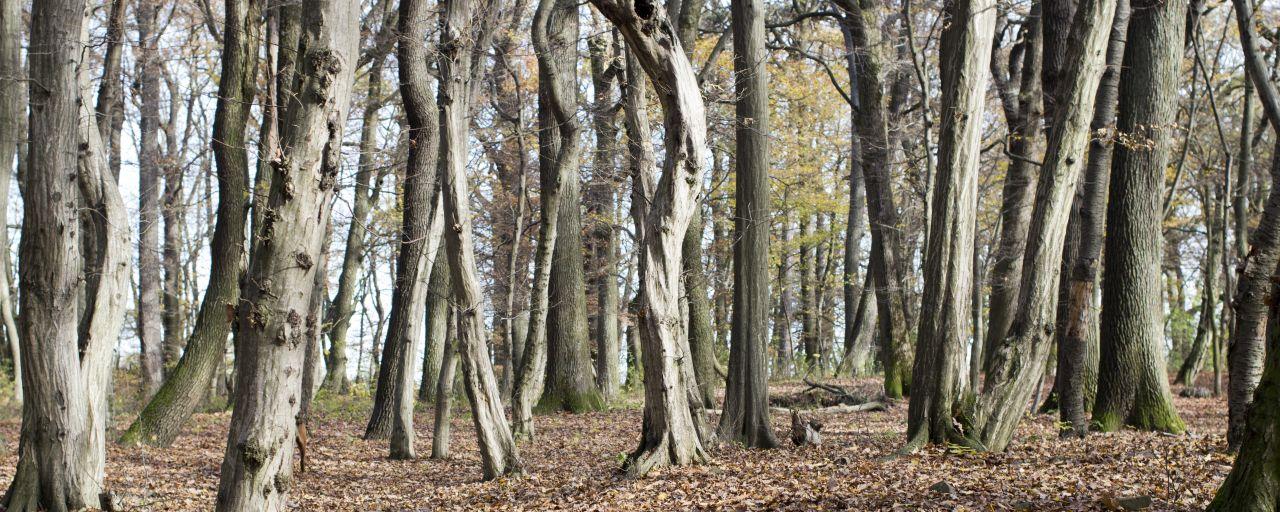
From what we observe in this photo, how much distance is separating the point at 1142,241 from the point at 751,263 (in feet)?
14.6

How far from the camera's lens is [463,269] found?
8.53 m

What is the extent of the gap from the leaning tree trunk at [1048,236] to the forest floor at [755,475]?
1.67 ft

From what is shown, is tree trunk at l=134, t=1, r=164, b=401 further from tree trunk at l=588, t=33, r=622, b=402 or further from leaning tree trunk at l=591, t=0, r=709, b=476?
leaning tree trunk at l=591, t=0, r=709, b=476

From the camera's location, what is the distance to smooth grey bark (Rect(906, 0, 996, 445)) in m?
7.92

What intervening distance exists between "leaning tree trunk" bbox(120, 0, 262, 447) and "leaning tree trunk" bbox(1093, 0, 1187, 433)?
34.5ft

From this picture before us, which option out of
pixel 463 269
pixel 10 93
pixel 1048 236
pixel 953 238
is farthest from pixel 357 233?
pixel 1048 236

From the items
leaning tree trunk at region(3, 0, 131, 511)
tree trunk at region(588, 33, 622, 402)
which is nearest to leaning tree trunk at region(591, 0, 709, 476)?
leaning tree trunk at region(3, 0, 131, 511)

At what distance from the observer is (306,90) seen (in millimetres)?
5199

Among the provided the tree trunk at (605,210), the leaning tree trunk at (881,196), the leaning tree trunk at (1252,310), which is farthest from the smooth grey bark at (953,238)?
the leaning tree trunk at (881,196)

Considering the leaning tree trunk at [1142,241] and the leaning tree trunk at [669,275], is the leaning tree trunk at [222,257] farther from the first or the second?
the leaning tree trunk at [1142,241]

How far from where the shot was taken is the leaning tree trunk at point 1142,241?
980 centimetres

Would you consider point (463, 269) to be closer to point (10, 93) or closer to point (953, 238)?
point (953, 238)

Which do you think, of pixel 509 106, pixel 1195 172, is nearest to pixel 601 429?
pixel 509 106

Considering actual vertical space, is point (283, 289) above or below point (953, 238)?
below
